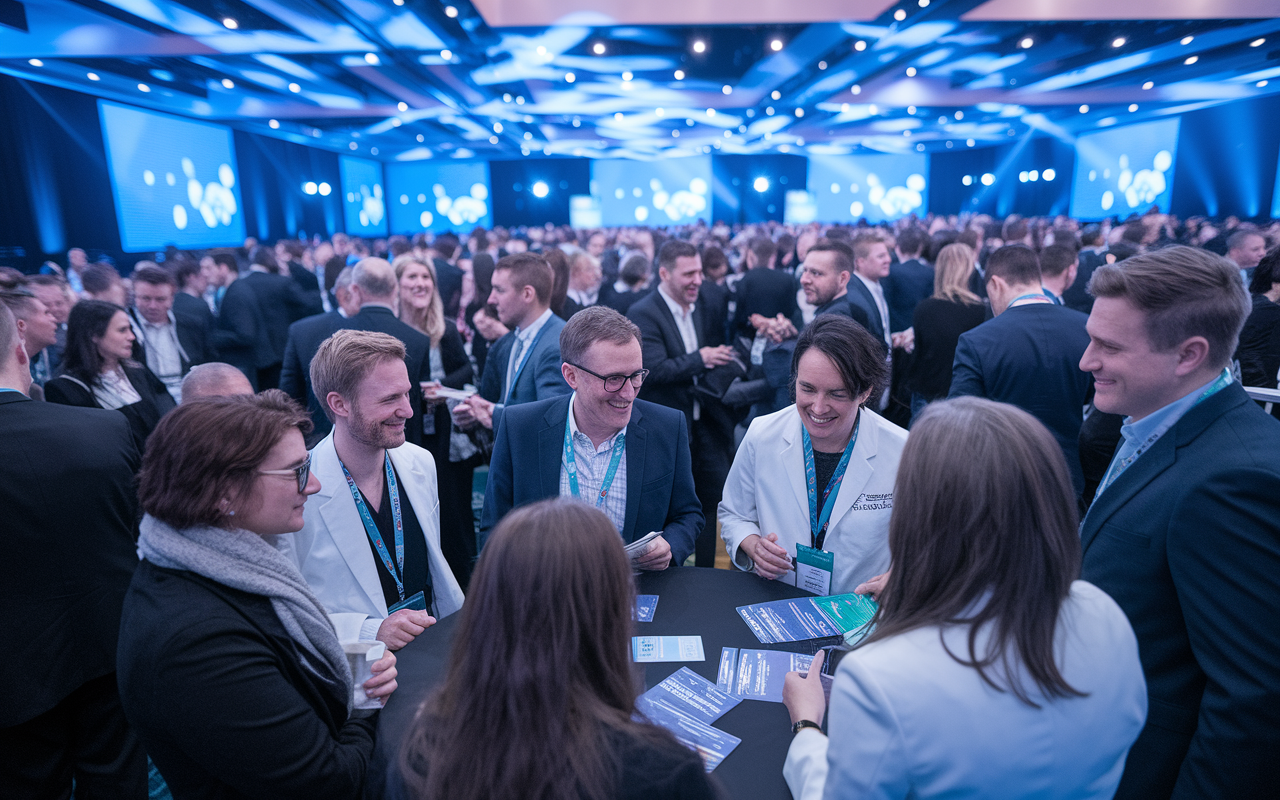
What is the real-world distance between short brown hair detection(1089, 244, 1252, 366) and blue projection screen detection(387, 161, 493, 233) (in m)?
25.4

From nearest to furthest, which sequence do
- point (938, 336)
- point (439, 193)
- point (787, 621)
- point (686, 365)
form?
point (787, 621), point (686, 365), point (938, 336), point (439, 193)

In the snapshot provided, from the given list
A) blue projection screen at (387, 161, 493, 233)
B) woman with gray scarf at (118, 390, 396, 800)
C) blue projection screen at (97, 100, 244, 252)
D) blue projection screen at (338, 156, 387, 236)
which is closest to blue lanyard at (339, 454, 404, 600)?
woman with gray scarf at (118, 390, 396, 800)

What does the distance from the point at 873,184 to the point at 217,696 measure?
26.8 meters

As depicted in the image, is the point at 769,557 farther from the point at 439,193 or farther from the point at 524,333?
the point at 439,193

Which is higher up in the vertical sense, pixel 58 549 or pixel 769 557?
pixel 58 549

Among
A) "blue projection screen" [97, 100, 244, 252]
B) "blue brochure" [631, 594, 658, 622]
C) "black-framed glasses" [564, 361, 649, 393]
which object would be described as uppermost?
"blue projection screen" [97, 100, 244, 252]

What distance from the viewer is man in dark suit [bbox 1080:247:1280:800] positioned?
1.18m

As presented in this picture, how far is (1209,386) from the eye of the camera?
1.45m

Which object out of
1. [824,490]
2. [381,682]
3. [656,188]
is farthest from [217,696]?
[656,188]

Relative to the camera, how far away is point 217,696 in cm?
118

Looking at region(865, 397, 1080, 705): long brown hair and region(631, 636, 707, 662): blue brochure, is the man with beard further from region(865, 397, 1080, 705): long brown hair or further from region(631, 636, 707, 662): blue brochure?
region(865, 397, 1080, 705): long brown hair

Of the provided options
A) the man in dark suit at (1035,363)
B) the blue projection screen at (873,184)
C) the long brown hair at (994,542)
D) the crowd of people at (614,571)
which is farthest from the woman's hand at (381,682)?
the blue projection screen at (873,184)

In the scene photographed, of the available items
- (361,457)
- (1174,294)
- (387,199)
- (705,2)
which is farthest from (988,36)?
(387,199)

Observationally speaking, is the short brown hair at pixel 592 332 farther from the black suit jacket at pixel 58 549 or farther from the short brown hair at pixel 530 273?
the black suit jacket at pixel 58 549
